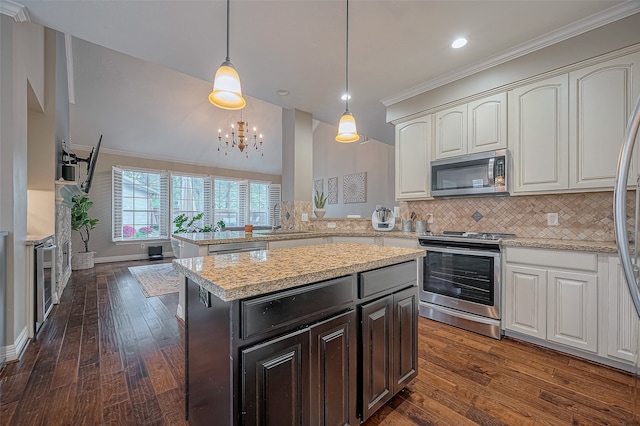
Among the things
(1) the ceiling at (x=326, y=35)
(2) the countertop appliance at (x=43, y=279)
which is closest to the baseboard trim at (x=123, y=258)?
(2) the countertop appliance at (x=43, y=279)

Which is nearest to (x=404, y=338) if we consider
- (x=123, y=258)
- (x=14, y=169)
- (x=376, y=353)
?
(x=376, y=353)

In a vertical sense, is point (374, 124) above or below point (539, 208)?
above

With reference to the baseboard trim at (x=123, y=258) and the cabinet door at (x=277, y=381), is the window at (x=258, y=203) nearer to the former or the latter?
the baseboard trim at (x=123, y=258)

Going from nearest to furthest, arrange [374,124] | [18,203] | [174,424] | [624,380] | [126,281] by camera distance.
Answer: [174,424] < [624,380] < [18,203] < [126,281] < [374,124]

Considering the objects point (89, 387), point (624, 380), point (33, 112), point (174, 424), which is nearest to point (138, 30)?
point (33, 112)

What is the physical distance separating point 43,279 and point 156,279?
6.65 ft

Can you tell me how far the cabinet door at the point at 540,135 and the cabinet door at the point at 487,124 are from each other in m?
0.08

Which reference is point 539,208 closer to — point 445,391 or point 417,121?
point 417,121

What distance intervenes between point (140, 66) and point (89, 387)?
5.03 m

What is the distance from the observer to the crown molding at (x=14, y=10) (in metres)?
1.98

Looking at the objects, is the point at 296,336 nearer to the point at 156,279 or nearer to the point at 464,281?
the point at 464,281

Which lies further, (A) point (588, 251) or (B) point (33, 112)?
(B) point (33, 112)

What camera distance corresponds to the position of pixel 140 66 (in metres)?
4.70

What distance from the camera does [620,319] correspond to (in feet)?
6.32
